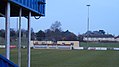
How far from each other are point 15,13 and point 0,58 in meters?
7.71

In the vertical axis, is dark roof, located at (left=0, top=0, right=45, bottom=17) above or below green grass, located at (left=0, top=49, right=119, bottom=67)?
above

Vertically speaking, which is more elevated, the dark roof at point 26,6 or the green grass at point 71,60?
the dark roof at point 26,6

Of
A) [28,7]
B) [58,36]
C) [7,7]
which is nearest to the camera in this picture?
[7,7]

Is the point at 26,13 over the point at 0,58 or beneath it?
over

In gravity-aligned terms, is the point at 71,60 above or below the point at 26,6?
below

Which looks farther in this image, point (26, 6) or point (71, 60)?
point (71, 60)

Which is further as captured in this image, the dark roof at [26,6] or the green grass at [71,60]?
the green grass at [71,60]

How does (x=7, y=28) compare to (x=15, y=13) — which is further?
(x=15, y=13)

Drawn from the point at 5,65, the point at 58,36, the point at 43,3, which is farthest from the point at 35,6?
the point at 58,36

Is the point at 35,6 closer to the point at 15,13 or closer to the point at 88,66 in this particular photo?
the point at 15,13

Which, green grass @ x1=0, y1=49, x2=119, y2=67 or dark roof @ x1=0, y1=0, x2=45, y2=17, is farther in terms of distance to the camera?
green grass @ x1=0, y1=49, x2=119, y2=67

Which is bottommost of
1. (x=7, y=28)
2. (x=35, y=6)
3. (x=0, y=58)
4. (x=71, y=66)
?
(x=71, y=66)

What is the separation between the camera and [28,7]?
51.5 ft

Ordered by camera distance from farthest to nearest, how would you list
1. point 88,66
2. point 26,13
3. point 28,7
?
point 88,66, point 26,13, point 28,7
